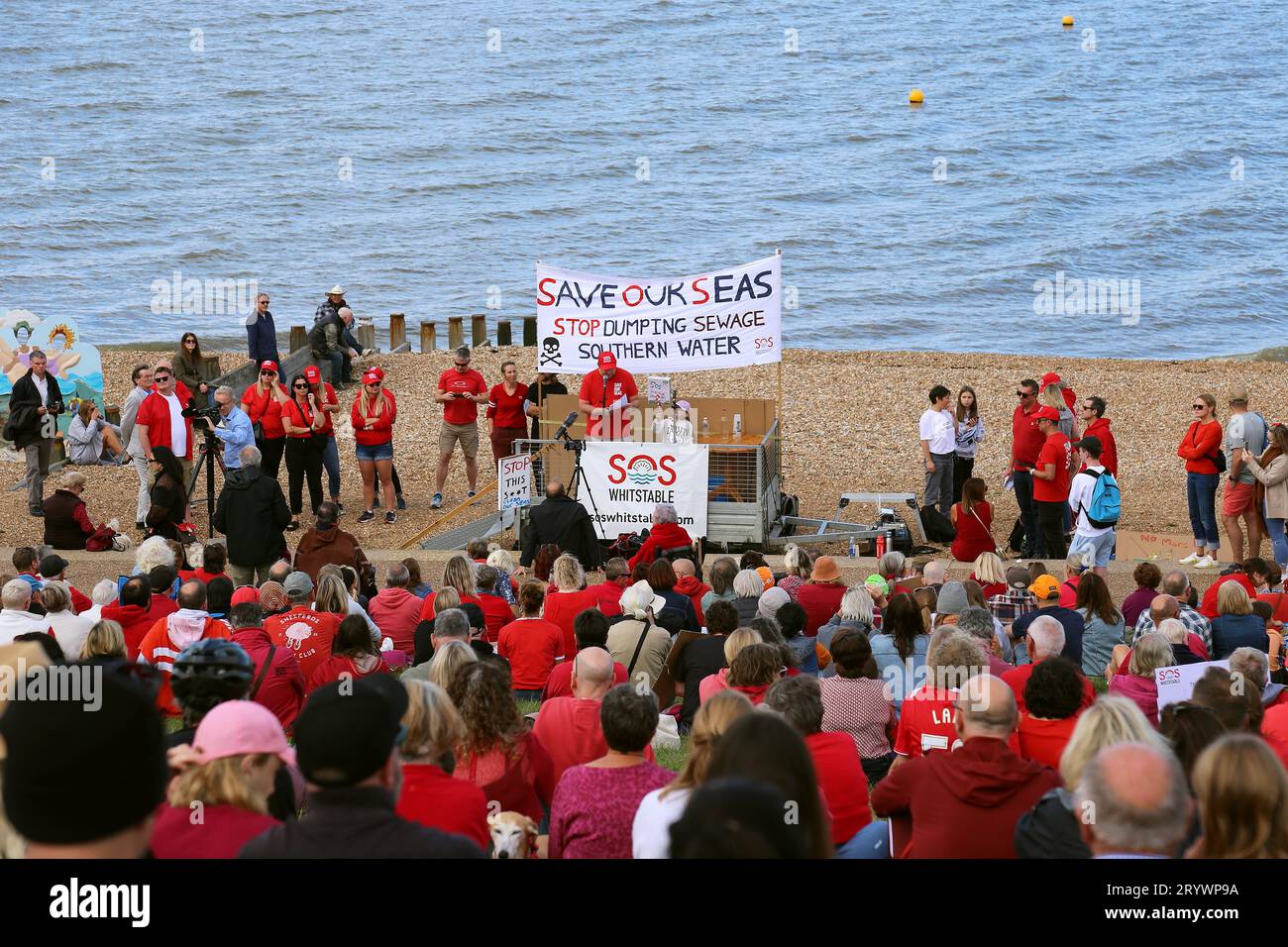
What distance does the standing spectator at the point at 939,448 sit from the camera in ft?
53.7

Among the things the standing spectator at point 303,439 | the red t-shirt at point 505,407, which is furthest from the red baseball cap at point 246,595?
the red t-shirt at point 505,407

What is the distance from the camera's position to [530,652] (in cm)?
887

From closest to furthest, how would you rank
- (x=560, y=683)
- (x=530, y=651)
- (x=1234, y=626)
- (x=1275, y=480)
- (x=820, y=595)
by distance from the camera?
1. (x=560, y=683)
2. (x=530, y=651)
3. (x=1234, y=626)
4. (x=820, y=595)
5. (x=1275, y=480)

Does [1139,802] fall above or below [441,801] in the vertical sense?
above

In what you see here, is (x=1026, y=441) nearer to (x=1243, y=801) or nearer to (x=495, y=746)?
(x=495, y=746)

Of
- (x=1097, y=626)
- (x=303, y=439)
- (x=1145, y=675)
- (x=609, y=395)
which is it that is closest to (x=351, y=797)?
(x=1145, y=675)

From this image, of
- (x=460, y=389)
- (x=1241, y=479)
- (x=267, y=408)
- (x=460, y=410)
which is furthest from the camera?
(x=460, y=410)

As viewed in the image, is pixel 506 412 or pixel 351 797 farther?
pixel 506 412

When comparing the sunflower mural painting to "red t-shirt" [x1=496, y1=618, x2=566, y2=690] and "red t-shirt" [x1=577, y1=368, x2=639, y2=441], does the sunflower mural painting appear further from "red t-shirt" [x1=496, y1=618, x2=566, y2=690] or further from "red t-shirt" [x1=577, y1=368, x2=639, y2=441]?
"red t-shirt" [x1=496, y1=618, x2=566, y2=690]

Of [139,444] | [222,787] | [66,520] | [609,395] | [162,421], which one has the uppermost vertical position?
[609,395]

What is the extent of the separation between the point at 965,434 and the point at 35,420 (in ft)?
33.1

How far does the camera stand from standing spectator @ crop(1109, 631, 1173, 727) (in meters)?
7.31

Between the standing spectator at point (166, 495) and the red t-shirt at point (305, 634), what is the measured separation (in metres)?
5.53
